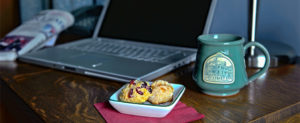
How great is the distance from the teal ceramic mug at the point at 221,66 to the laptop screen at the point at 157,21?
0.28 metres

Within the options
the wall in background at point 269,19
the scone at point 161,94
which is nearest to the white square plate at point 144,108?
the scone at point 161,94

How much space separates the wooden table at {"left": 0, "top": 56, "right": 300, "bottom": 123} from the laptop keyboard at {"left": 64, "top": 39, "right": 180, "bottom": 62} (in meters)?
0.09

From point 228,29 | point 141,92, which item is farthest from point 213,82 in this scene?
point 228,29

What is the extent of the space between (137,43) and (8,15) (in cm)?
146

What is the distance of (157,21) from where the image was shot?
98 cm

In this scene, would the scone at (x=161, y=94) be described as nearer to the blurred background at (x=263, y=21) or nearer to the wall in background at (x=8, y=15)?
the blurred background at (x=263, y=21)

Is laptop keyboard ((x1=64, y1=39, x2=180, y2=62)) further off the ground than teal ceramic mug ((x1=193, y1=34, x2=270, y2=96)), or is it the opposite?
teal ceramic mug ((x1=193, y1=34, x2=270, y2=96))

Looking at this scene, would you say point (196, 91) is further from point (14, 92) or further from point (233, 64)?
point (14, 92)

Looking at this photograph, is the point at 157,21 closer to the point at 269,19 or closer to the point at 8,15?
the point at 269,19

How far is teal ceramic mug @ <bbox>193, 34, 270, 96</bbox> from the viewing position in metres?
0.58

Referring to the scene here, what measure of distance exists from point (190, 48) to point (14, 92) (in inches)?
18.9

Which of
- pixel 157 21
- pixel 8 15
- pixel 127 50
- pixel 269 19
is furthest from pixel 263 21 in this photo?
pixel 8 15

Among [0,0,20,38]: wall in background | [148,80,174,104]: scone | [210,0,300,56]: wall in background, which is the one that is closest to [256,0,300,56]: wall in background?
[210,0,300,56]: wall in background

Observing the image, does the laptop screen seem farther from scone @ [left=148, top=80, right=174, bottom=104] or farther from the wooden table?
scone @ [left=148, top=80, right=174, bottom=104]
